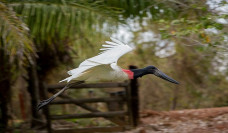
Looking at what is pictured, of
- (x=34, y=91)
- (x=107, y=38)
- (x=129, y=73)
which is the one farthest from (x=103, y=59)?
(x=34, y=91)

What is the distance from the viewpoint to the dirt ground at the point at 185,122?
6.38 meters

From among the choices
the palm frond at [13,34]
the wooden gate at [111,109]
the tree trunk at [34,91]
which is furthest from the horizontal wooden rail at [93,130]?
the palm frond at [13,34]

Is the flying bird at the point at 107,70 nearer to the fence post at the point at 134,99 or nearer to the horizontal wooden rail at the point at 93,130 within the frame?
the horizontal wooden rail at the point at 93,130

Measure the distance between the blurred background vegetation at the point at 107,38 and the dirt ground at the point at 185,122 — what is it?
1.25 m

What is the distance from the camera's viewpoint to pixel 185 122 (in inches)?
275

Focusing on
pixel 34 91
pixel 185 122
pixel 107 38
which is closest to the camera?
pixel 107 38

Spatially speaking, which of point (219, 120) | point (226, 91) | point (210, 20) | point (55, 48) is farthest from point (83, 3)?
point (226, 91)

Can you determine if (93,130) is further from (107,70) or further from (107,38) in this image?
(107,70)

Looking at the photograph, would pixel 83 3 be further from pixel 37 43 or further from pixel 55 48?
pixel 55 48

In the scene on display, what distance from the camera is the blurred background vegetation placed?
570cm

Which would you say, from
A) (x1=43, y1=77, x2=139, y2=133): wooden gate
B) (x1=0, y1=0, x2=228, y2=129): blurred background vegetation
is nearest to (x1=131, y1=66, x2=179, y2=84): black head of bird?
(x1=0, y1=0, x2=228, y2=129): blurred background vegetation

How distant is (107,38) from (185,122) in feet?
7.70

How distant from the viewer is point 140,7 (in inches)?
283

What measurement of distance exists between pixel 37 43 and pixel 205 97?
6065mm
